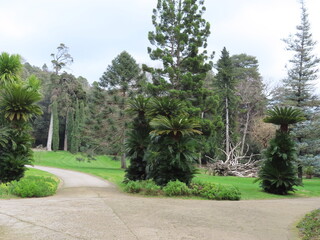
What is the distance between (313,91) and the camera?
21.2 metres

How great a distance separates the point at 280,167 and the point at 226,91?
19.8m

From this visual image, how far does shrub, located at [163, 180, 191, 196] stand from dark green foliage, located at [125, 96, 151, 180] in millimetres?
2726

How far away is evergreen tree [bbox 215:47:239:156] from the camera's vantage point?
107ft

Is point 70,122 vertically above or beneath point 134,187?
above

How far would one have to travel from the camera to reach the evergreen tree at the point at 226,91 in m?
32.6

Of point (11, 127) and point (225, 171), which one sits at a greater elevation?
point (11, 127)

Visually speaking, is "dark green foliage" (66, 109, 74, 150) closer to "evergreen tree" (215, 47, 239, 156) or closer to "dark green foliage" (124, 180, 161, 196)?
"evergreen tree" (215, 47, 239, 156)

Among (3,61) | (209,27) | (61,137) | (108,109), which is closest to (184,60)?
(209,27)

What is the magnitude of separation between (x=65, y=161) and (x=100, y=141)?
1160cm

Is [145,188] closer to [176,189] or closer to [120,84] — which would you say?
[176,189]

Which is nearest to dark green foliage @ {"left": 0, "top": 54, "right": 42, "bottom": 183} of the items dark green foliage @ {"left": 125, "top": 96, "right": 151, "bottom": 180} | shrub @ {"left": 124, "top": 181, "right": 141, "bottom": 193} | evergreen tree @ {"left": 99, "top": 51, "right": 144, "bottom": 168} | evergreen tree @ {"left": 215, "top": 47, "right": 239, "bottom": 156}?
dark green foliage @ {"left": 125, "top": 96, "right": 151, "bottom": 180}

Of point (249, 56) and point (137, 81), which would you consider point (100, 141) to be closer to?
point (137, 81)

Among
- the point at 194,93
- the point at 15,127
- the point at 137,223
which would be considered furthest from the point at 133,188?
the point at 194,93

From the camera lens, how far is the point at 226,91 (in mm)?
32594
